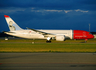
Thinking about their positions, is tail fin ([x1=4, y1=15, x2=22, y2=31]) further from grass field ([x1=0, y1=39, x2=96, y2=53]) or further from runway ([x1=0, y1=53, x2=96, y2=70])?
runway ([x1=0, y1=53, x2=96, y2=70])

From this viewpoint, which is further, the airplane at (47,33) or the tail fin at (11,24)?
the tail fin at (11,24)

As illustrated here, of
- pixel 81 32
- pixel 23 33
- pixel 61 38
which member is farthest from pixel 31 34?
pixel 81 32

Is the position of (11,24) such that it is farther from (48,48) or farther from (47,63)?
(47,63)

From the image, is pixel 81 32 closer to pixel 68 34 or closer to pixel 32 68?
pixel 68 34

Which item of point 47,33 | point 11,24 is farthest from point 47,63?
point 11,24

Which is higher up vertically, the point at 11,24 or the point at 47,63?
the point at 11,24

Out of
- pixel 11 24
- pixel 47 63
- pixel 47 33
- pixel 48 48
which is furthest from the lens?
pixel 11 24

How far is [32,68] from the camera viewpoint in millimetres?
9742

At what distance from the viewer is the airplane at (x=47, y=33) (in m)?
43.4

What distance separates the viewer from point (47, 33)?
43719mm

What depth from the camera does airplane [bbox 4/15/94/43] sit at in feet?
142

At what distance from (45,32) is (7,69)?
119ft

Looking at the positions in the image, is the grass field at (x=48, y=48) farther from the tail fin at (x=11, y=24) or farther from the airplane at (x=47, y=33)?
the tail fin at (x=11, y=24)

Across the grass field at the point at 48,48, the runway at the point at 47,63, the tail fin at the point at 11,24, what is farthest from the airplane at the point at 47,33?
the runway at the point at 47,63
